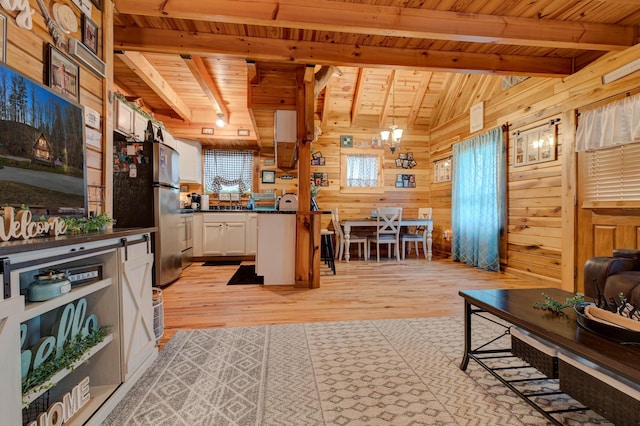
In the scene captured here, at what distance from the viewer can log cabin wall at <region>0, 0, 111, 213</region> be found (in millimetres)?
1355

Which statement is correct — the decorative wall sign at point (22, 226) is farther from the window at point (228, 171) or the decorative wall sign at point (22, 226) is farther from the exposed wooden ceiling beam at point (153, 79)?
the window at point (228, 171)

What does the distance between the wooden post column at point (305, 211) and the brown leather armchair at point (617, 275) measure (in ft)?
8.12

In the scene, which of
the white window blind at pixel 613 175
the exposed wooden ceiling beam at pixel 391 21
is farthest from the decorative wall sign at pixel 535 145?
the exposed wooden ceiling beam at pixel 391 21

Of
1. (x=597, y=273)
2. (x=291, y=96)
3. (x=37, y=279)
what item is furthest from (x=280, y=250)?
(x=597, y=273)

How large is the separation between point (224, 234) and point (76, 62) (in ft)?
12.0

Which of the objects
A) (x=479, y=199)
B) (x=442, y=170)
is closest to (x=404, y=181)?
(x=442, y=170)

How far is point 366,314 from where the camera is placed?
102 inches

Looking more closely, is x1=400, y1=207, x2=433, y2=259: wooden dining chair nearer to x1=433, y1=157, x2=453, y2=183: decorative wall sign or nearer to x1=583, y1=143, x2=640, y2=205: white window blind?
x1=433, y1=157, x2=453, y2=183: decorative wall sign

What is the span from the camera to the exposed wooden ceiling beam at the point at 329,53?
2.84m

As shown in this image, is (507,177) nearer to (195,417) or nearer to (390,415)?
(390,415)

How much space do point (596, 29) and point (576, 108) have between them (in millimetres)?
771

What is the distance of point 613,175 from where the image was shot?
2.88 metres

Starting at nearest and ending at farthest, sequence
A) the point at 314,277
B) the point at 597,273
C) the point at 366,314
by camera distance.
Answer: the point at 597,273 → the point at 366,314 → the point at 314,277

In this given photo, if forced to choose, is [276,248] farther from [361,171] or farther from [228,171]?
[361,171]
